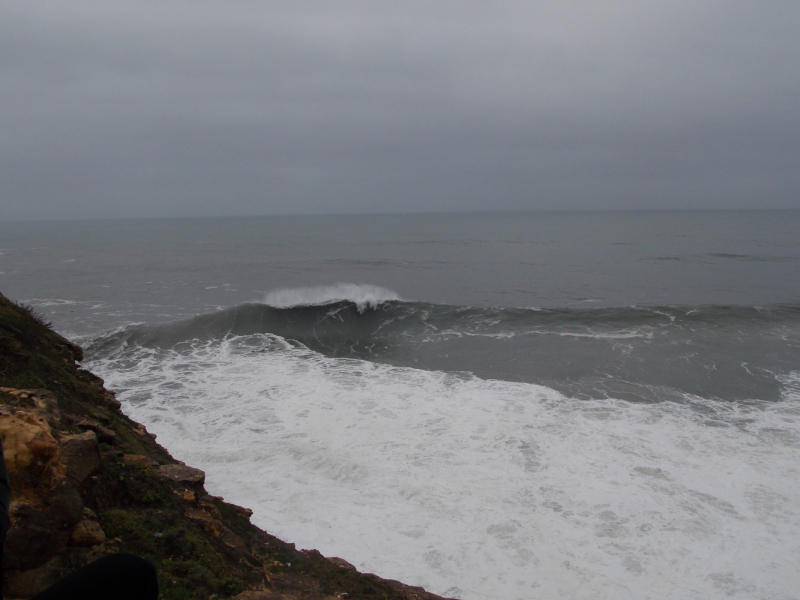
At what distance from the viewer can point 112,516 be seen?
5188 millimetres

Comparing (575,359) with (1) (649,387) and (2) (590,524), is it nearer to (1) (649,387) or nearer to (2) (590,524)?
(1) (649,387)

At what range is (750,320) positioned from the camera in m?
26.5

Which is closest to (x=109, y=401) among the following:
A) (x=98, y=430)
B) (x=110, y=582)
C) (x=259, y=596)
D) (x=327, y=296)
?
(x=98, y=430)

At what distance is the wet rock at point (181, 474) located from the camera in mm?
6775

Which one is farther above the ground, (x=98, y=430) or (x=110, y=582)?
(x=110, y=582)

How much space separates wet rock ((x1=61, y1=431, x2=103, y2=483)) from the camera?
4.95 m

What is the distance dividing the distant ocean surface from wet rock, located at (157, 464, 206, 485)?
241 cm

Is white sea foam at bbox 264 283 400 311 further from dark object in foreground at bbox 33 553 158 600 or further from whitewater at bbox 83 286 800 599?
dark object in foreground at bbox 33 553 158 600

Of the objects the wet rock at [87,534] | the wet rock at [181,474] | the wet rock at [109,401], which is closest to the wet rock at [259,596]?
the wet rock at [87,534]

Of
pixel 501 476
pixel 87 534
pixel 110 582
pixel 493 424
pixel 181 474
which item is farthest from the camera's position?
pixel 493 424

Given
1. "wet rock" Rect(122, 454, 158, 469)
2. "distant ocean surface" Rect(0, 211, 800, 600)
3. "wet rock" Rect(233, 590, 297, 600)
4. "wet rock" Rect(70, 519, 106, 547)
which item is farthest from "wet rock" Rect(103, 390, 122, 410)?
"wet rock" Rect(233, 590, 297, 600)

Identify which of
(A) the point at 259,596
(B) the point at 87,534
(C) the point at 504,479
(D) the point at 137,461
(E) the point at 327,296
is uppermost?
(B) the point at 87,534

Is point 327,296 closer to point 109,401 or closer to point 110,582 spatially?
point 109,401

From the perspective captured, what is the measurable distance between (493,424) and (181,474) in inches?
334
